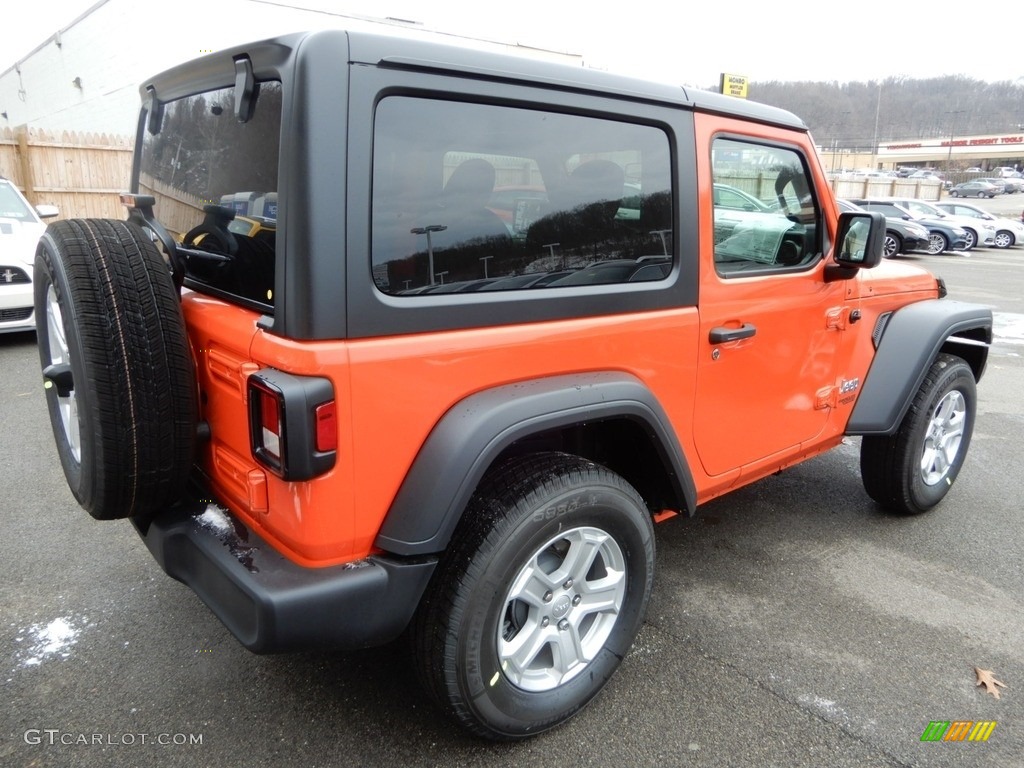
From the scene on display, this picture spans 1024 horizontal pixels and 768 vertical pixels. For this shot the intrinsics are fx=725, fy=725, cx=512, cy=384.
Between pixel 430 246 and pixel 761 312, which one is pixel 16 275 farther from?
pixel 761 312

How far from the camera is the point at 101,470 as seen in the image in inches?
76.2

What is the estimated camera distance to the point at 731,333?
2.60 metres

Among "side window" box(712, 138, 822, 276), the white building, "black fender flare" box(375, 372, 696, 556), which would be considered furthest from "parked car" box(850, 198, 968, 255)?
"black fender flare" box(375, 372, 696, 556)

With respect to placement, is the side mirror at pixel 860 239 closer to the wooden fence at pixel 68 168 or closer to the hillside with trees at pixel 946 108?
the wooden fence at pixel 68 168

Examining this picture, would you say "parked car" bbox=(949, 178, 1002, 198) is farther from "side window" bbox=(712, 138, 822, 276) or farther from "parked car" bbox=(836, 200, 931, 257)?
"side window" bbox=(712, 138, 822, 276)

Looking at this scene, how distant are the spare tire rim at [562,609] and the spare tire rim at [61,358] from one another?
1.48 metres

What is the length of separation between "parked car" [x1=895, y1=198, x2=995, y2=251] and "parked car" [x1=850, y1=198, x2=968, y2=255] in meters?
0.61

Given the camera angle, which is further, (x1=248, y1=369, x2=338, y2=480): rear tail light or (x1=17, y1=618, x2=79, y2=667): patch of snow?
(x1=17, y1=618, x2=79, y2=667): patch of snow

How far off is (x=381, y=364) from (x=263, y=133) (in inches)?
26.4

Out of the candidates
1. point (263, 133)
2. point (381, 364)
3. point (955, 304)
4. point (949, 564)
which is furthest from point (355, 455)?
point (955, 304)

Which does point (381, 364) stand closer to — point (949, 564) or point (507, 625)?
point (507, 625)

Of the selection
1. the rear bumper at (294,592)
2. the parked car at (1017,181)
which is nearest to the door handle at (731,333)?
the rear bumper at (294,592)

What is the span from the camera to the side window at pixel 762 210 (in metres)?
2.63

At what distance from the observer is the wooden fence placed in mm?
11539
